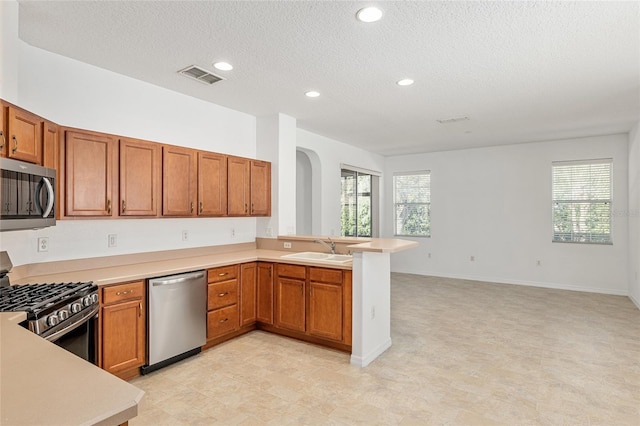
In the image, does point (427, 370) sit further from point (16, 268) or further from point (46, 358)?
point (16, 268)

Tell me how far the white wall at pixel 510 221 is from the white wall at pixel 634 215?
293 mm

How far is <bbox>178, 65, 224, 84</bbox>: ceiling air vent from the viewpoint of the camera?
322 cm

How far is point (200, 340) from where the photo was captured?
132 inches

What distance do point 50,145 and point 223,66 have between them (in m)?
1.48

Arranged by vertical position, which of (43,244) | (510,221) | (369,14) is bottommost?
(43,244)

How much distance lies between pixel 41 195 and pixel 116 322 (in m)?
1.08

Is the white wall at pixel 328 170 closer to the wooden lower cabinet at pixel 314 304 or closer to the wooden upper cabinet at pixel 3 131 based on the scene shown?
the wooden lower cabinet at pixel 314 304

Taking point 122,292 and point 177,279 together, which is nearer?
point 122,292

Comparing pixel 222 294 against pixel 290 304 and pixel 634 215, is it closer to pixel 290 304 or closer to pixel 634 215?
pixel 290 304

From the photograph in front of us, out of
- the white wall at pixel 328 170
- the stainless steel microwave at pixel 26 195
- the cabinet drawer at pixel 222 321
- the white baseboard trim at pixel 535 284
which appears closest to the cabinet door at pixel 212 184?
the cabinet drawer at pixel 222 321

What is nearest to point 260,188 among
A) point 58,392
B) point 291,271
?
point 291,271

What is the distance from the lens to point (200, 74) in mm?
3344

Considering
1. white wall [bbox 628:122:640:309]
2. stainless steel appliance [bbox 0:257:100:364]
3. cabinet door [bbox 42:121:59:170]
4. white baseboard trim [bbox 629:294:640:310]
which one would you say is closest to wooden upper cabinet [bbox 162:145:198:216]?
cabinet door [bbox 42:121:59:170]

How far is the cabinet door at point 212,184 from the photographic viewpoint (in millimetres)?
3812
